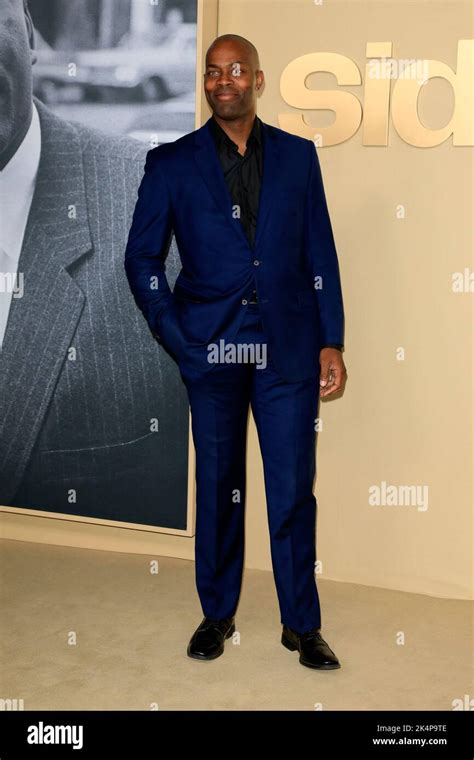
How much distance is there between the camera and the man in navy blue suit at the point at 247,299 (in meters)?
2.64

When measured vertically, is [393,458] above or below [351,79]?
below

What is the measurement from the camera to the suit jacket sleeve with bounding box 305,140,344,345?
272cm

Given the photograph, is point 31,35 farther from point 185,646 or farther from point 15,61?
point 185,646

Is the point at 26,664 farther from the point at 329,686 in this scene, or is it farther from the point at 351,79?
the point at 351,79

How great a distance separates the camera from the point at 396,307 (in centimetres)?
322

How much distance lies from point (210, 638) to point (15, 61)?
213 centimetres

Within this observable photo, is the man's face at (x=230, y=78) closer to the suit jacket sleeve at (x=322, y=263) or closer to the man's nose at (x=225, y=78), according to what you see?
the man's nose at (x=225, y=78)

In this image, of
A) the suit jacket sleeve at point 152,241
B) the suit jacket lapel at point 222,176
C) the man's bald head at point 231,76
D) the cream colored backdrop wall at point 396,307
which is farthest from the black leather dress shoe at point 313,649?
the man's bald head at point 231,76

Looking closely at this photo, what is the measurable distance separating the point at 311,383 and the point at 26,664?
1.13 metres

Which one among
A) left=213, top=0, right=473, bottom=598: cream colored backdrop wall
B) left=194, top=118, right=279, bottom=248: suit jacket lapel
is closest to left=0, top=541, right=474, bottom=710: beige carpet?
left=213, top=0, right=473, bottom=598: cream colored backdrop wall

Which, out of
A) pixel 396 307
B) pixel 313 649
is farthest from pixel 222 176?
pixel 313 649

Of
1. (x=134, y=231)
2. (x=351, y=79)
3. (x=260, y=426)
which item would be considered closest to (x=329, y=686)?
(x=260, y=426)

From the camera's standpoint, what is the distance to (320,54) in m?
3.18

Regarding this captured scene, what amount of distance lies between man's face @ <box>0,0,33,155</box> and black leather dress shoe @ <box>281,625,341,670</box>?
2.07 m
